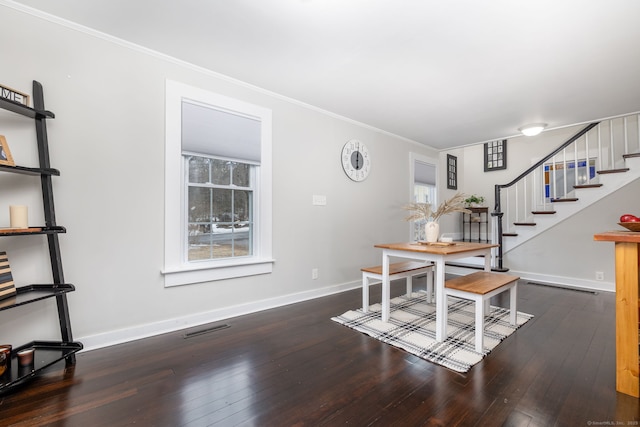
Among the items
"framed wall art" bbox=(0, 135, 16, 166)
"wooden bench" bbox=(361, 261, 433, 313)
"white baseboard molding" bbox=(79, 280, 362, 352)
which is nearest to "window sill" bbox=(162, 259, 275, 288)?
"white baseboard molding" bbox=(79, 280, 362, 352)

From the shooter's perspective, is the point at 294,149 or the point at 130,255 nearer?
the point at 130,255

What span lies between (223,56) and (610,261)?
5.51 m

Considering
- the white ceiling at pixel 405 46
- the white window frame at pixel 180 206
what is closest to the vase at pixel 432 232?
the white ceiling at pixel 405 46

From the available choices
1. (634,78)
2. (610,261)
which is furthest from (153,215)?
(610,261)

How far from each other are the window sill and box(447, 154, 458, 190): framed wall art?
4.80 m

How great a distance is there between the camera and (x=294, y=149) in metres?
3.43

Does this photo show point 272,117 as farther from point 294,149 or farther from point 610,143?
point 610,143

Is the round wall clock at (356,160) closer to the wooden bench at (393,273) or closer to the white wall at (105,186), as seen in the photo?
the white wall at (105,186)

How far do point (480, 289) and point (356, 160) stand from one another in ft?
8.00

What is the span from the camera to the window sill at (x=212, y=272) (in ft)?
8.32

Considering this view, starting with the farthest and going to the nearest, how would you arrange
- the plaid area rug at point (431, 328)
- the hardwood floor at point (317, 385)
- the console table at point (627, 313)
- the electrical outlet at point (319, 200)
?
the electrical outlet at point (319, 200) < the plaid area rug at point (431, 328) < the console table at point (627, 313) < the hardwood floor at point (317, 385)

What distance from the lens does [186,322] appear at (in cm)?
262

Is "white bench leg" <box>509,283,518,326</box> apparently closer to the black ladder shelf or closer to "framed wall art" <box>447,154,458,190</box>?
the black ladder shelf

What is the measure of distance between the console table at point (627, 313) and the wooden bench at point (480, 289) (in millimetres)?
724
